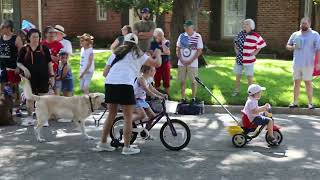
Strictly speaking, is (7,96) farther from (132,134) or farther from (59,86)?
(132,134)

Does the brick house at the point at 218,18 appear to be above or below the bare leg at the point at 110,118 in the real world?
above

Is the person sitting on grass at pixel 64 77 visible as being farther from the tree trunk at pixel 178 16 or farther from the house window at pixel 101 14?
the house window at pixel 101 14

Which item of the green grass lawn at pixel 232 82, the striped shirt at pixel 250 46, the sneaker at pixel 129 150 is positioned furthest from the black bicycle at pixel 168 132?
the striped shirt at pixel 250 46

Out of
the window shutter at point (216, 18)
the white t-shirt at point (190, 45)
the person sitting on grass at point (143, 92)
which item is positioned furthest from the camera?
the window shutter at point (216, 18)

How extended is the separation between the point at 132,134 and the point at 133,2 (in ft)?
44.4

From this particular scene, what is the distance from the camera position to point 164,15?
22.5 m

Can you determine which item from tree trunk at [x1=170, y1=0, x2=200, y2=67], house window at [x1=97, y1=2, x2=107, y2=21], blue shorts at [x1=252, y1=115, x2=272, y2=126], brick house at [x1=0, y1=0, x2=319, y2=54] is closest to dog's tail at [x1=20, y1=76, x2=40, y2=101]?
blue shorts at [x1=252, y1=115, x2=272, y2=126]

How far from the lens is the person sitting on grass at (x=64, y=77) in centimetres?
1037

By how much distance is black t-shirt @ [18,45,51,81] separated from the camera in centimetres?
941

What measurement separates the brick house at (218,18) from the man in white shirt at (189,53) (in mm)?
9275

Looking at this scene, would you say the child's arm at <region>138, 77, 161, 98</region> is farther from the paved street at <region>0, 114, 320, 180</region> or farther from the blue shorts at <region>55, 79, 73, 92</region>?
the blue shorts at <region>55, 79, 73, 92</region>

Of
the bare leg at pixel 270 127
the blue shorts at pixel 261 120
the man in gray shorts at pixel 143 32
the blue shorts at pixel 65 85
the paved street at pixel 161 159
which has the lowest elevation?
the paved street at pixel 161 159

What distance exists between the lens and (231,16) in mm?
22984

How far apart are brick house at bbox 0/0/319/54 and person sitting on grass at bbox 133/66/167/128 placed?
39.7 feet
